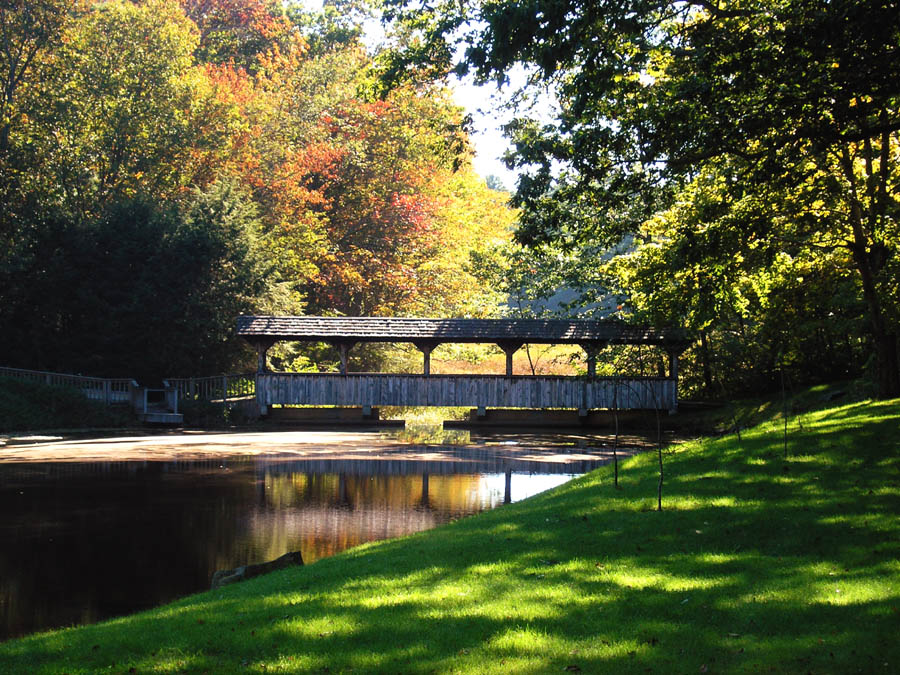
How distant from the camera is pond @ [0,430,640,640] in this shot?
10.6m

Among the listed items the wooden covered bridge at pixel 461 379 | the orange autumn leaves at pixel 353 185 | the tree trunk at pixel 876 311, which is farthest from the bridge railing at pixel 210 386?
the tree trunk at pixel 876 311

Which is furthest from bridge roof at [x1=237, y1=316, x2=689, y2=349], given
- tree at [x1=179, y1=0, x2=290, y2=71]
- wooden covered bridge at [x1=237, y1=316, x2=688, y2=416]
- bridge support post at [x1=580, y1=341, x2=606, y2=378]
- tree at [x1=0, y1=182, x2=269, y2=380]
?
tree at [x1=179, y1=0, x2=290, y2=71]

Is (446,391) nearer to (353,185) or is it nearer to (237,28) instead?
(353,185)

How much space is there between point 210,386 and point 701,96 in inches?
1003

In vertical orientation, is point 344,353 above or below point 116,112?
below

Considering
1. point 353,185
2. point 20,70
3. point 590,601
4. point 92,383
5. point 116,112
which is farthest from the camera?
point 353,185

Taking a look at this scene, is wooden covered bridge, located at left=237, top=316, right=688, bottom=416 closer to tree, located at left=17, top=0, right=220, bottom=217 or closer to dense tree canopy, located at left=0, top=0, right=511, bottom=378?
dense tree canopy, located at left=0, top=0, right=511, bottom=378

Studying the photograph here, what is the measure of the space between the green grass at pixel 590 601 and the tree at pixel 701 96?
4.84 metres

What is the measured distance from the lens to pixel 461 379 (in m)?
33.0

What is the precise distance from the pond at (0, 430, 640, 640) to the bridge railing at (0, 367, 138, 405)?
439 cm

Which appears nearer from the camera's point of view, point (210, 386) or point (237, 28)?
point (210, 386)

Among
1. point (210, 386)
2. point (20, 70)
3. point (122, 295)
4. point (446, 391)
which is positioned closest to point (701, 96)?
point (446, 391)

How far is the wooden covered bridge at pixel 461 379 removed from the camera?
32.4 meters

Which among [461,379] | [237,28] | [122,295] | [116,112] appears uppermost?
[237,28]
